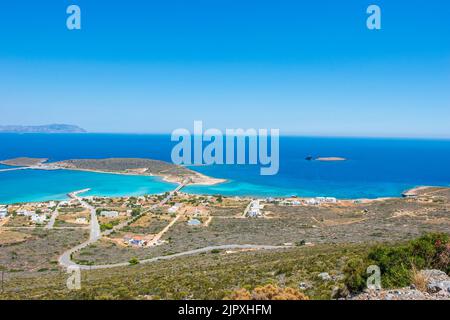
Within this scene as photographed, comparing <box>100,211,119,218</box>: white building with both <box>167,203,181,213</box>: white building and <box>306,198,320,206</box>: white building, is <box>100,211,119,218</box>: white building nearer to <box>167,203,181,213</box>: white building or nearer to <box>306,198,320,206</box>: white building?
<box>167,203,181,213</box>: white building

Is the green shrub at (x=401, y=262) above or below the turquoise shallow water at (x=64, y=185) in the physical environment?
above

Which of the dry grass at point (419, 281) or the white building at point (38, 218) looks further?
the white building at point (38, 218)

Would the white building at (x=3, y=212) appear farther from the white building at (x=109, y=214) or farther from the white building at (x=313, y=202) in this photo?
the white building at (x=313, y=202)

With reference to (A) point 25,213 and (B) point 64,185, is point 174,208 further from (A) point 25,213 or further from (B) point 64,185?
(B) point 64,185

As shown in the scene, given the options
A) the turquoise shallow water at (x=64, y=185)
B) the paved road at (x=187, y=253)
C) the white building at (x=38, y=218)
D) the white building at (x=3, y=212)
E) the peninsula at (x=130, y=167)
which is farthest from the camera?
the peninsula at (x=130, y=167)

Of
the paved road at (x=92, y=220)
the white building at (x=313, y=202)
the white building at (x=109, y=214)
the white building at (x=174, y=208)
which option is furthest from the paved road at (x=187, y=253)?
the white building at (x=313, y=202)

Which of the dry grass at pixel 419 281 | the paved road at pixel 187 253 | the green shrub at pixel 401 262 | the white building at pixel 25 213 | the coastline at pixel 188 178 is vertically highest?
the dry grass at pixel 419 281

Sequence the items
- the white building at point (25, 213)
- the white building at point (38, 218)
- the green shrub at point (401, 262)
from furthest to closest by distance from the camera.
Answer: the white building at point (25, 213) → the white building at point (38, 218) → the green shrub at point (401, 262)

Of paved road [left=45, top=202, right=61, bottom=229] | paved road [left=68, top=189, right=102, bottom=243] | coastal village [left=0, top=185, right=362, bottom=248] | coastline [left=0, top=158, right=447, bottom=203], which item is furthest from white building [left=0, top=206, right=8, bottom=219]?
coastline [left=0, top=158, right=447, bottom=203]
